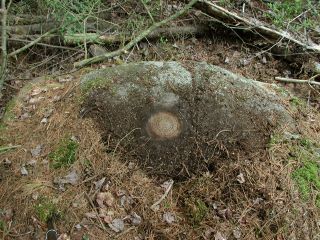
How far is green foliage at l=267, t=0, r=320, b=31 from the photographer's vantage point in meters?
6.14

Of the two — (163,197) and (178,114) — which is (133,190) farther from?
(178,114)

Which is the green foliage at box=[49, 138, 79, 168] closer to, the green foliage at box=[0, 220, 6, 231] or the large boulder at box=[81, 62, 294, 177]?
the large boulder at box=[81, 62, 294, 177]

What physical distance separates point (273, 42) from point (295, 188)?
3.00m

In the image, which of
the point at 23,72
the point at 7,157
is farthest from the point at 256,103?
the point at 23,72

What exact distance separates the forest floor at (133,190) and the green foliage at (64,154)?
0.01 metres

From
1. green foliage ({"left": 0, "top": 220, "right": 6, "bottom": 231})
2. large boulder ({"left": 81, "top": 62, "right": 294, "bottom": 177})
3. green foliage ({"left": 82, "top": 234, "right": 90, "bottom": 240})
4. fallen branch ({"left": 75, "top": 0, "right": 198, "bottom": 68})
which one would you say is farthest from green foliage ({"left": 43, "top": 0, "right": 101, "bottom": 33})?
green foliage ({"left": 82, "top": 234, "right": 90, "bottom": 240})

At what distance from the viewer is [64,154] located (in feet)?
12.6

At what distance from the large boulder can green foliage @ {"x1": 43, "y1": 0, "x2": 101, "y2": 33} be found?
111cm

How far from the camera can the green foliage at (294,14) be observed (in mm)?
6137

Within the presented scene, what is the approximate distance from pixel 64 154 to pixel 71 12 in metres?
2.27

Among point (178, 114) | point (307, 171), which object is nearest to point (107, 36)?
point (178, 114)

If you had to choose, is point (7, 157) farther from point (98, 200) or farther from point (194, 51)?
point (194, 51)

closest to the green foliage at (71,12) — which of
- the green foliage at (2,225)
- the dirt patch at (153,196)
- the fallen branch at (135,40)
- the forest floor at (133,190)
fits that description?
the fallen branch at (135,40)

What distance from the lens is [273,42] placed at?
6.00m
